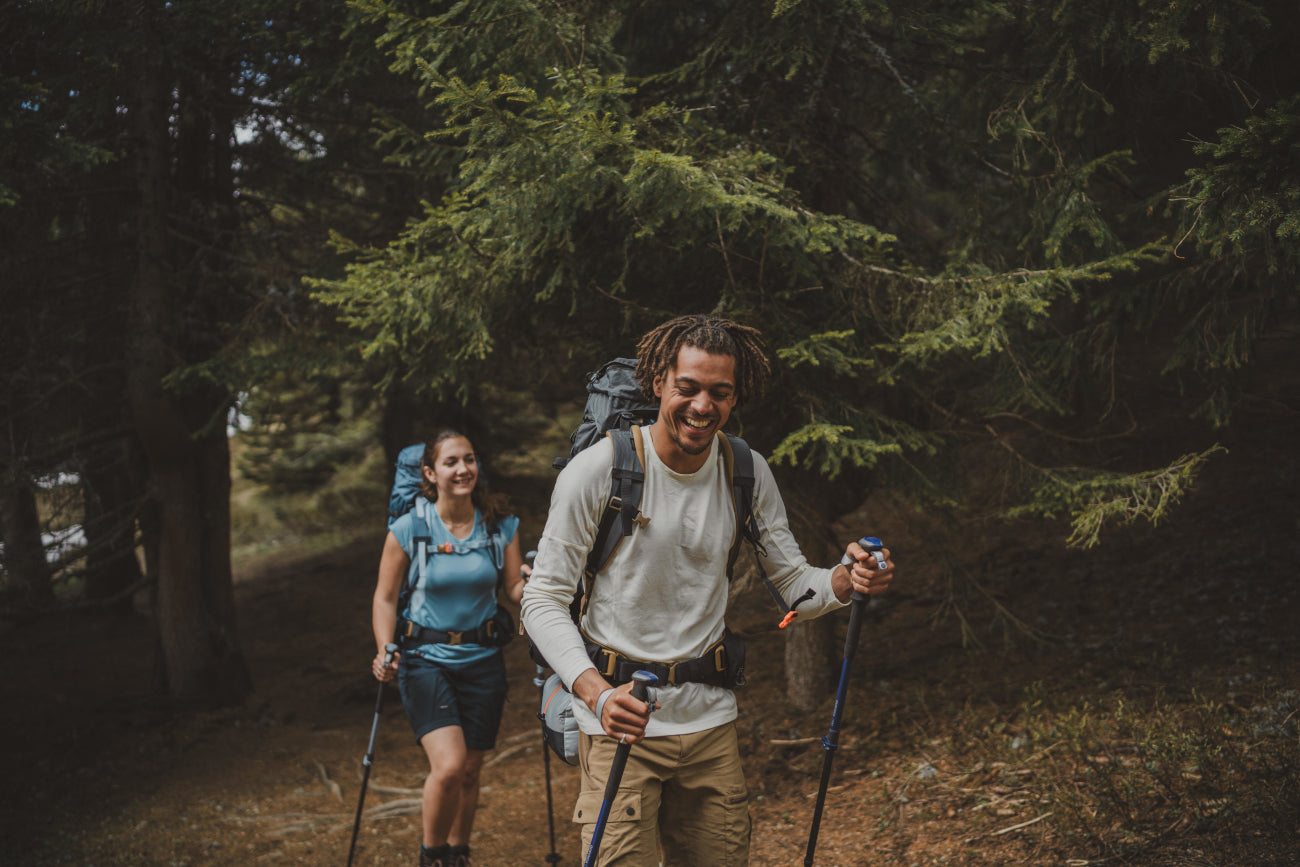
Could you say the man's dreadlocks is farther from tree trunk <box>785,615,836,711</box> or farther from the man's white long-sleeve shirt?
tree trunk <box>785,615,836,711</box>

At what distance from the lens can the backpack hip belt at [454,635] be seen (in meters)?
5.04

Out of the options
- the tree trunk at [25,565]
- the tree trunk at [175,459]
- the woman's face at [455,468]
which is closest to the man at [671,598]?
the woman's face at [455,468]

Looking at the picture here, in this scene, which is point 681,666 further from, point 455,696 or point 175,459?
point 175,459

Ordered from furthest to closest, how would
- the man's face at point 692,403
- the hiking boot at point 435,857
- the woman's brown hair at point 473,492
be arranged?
1. the woman's brown hair at point 473,492
2. the hiking boot at point 435,857
3. the man's face at point 692,403

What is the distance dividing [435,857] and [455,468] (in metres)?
2.13

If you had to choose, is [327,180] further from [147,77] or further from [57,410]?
[57,410]

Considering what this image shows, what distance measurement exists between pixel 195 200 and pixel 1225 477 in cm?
1120

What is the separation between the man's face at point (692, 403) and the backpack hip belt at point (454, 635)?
2.42 m

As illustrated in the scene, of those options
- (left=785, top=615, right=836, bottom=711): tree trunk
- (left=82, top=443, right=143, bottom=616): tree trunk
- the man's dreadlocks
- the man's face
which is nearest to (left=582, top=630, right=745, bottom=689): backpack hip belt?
the man's face

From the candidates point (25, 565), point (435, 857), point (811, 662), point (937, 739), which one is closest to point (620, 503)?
point (435, 857)

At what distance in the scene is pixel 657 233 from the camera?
5969 millimetres

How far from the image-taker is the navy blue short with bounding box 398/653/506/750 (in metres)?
4.91

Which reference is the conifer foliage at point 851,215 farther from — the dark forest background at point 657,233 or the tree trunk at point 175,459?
the tree trunk at point 175,459

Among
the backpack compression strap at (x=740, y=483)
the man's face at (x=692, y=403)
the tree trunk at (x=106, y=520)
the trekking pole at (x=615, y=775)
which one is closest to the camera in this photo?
the trekking pole at (x=615, y=775)
